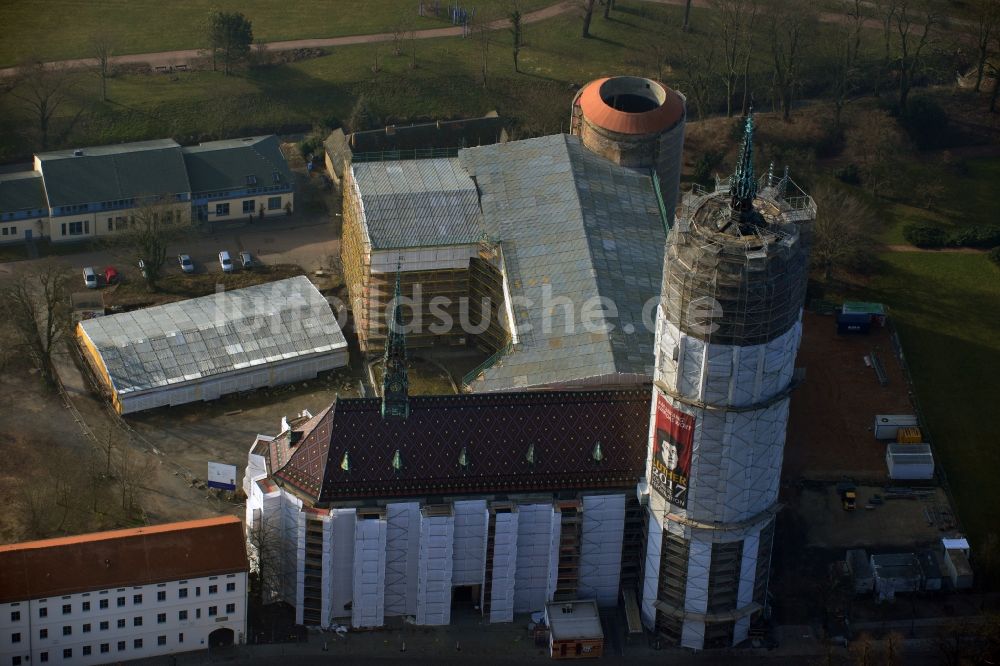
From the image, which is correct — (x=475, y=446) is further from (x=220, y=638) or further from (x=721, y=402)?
(x=220, y=638)

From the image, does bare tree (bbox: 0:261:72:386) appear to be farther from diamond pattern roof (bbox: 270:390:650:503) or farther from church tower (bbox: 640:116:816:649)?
church tower (bbox: 640:116:816:649)

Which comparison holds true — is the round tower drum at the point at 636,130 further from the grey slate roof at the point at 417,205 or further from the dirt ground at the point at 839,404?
the dirt ground at the point at 839,404

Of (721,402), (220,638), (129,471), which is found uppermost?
(721,402)

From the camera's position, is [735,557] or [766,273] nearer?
[766,273]

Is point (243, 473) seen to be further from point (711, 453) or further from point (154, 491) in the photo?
point (711, 453)

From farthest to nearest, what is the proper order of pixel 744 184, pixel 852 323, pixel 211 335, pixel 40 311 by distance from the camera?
1. pixel 852 323
2. pixel 40 311
3. pixel 211 335
4. pixel 744 184

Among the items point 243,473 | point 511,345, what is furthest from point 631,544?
point 243,473

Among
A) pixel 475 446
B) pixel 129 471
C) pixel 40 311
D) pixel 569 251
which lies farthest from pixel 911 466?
pixel 40 311

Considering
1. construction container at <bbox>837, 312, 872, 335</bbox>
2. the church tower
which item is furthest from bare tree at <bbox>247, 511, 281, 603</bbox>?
construction container at <bbox>837, 312, 872, 335</bbox>
